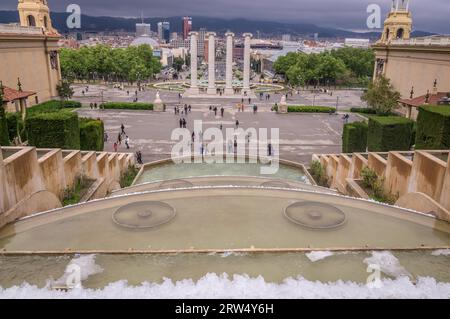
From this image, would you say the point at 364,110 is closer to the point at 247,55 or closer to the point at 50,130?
the point at 247,55

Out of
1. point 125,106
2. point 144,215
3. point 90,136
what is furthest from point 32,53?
point 144,215

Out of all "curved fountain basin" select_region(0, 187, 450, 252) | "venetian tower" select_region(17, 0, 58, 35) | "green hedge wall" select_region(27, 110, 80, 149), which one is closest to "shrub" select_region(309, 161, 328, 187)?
"curved fountain basin" select_region(0, 187, 450, 252)

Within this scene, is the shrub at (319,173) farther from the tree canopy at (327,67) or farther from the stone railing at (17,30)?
the tree canopy at (327,67)

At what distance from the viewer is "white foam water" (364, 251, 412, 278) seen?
6796 millimetres

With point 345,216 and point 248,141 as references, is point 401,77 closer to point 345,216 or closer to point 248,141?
point 248,141

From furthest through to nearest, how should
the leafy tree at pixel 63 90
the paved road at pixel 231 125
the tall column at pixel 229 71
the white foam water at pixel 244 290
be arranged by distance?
the tall column at pixel 229 71, the leafy tree at pixel 63 90, the paved road at pixel 231 125, the white foam water at pixel 244 290

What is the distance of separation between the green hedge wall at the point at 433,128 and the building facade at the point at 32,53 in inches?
1636

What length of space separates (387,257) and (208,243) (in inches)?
145

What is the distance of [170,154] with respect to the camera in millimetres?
27828

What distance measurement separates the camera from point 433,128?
16.3 metres

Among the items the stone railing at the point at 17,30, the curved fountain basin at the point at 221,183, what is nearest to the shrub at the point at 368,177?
the curved fountain basin at the point at 221,183

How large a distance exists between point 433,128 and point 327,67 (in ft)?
209

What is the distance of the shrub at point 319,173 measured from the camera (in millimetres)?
22531

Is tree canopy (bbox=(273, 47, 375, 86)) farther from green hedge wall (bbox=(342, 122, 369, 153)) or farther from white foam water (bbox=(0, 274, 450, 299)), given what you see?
white foam water (bbox=(0, 274, 450, 299))
